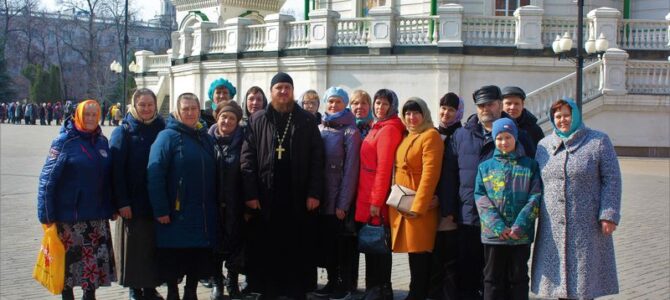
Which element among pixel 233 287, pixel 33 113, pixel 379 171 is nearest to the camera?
pixel 379 171

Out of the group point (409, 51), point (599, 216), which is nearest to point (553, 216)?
point (599, 216)

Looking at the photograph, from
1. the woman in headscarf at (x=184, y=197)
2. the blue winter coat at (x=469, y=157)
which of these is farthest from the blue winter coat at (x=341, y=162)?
the woman in headscarf at (x=184, y=197)

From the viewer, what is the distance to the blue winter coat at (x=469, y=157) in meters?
7.07

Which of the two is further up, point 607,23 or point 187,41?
point 607,23

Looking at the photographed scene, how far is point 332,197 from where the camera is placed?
7.85 m

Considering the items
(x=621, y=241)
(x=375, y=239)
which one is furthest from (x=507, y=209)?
(x=621, y=241)

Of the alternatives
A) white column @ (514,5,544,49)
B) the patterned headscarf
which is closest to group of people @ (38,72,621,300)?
the patterned headscarf

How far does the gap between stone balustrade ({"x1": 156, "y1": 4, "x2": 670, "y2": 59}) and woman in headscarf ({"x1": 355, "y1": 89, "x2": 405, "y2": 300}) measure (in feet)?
55.2

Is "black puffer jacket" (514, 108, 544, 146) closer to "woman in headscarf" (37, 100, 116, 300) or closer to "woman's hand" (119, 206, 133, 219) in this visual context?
"woman's hand" (119, 206, 133, 219)

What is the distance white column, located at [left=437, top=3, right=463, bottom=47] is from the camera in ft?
79.0

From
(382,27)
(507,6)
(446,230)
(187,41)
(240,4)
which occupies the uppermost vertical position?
(240,4)

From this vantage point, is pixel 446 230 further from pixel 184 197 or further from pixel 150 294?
pixel 150 294

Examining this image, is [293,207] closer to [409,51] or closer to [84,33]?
[409,51]

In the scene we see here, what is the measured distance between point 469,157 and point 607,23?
1952 centimetres
